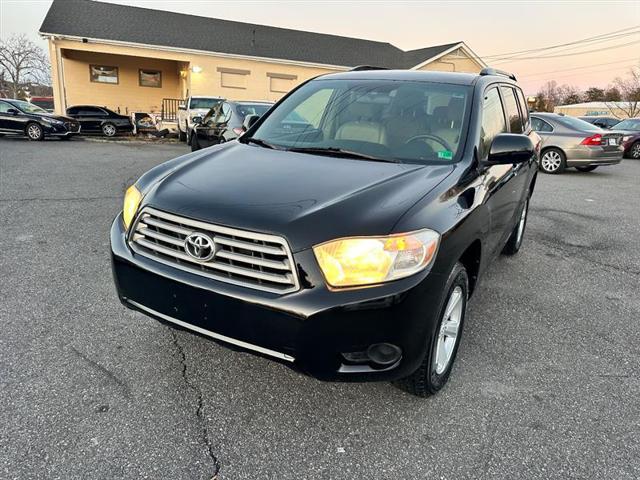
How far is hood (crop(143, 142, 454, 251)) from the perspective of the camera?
2.03 metres

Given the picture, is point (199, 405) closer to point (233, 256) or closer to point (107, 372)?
point (107, 372)

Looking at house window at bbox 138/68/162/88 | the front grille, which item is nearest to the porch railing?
house window at bbox 138/68/162/88

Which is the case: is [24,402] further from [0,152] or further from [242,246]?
[0,152]

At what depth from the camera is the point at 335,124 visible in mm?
3297

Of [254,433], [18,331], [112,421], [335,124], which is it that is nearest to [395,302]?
[254,433]

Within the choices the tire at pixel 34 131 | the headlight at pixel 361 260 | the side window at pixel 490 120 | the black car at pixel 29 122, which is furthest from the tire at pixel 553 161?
the tire at pixel 34 131

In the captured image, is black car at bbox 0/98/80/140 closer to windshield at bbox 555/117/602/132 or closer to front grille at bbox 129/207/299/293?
windshield at bbox 555/117/602/132

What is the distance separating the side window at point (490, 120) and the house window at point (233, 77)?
73.3 ft

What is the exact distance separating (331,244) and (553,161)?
11.9 meters

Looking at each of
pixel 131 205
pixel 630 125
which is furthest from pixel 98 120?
pixel 630 125

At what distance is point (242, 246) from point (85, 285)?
7.64 ft

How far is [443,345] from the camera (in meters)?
2.57

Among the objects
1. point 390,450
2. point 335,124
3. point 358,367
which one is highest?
point 335,124

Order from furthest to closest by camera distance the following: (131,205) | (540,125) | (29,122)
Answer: (29,122), (540,125), (131,205)
